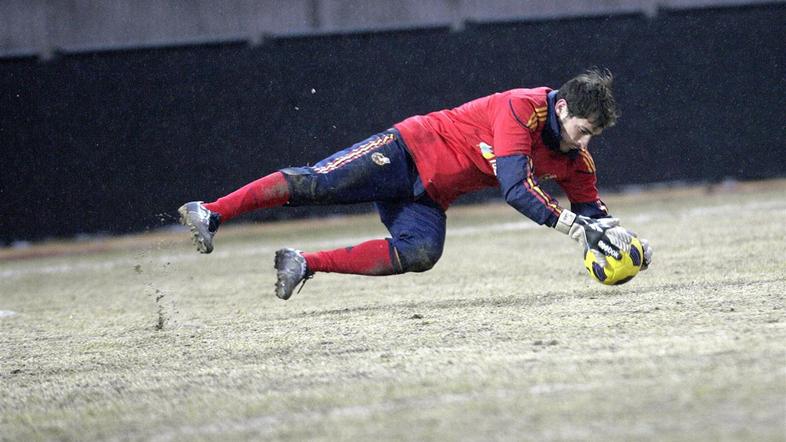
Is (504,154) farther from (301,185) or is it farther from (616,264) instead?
(301,185)

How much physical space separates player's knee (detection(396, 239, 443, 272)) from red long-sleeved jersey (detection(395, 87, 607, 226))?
0.94 feet

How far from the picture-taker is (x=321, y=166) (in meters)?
6.19

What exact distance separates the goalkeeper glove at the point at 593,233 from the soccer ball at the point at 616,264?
41mm

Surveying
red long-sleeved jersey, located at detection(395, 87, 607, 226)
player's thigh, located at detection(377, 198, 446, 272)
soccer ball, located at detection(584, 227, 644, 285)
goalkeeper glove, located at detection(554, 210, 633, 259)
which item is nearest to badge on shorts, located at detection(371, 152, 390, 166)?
red long-sleeved jersey, located at detection(395, 87, 607, 226)

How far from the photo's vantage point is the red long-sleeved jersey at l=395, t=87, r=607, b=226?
5.70 metres

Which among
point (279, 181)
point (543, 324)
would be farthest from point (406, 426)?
point (279, 181)

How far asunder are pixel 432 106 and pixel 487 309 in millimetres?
8009

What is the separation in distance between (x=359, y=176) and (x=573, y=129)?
3.88 feet

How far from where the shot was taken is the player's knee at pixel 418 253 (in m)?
6.23

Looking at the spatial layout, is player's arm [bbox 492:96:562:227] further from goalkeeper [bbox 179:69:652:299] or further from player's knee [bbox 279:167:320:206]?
player's knee [bbox 279:167:320:206]

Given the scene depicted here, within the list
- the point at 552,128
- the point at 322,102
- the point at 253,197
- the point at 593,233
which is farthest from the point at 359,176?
the point at 322,102

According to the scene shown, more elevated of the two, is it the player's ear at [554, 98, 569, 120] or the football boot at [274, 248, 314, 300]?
the player's ear at [554, 98, 569, 120]

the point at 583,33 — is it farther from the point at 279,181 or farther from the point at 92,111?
the point at 279,181

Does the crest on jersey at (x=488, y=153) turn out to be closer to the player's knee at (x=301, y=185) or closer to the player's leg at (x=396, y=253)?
the player's leg at (x=396, y=253)
